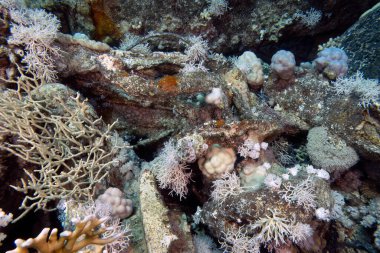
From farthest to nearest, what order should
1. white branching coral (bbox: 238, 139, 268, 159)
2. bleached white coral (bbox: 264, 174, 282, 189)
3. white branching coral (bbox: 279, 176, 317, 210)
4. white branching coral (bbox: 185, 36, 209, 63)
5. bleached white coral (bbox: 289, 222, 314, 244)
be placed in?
white branching coral (bbox: 185, 36, 209, 63) → white branching coral (bbox: 238, 139, 268, 159) → bleached white coral (bbox: 264, 174, 282, 189) → white branching coral (bbox: 279, 176, 317, 210) → bleached white coral (bbox: 289, 222, 314, 244)

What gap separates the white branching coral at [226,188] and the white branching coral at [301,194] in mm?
523

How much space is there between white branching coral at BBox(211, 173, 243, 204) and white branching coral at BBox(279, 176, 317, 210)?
523 mm

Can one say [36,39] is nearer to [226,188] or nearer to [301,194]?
[226,188]

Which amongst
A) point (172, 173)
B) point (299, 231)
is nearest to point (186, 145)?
point (172, 173)

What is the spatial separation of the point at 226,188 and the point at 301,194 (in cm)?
86

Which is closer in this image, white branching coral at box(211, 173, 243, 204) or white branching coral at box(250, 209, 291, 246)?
white branching coral at box(250, 209, 291, 246)

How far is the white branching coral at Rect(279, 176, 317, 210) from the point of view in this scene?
291 cm

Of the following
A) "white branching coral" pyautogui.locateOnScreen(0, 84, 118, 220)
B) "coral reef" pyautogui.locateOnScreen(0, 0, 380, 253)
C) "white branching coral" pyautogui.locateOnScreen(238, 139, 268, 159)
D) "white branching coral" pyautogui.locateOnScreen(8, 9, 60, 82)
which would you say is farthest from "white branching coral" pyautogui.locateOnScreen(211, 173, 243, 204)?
"white branching coral" pyautogui.locateOnScreen(8, 9, 60, 82)

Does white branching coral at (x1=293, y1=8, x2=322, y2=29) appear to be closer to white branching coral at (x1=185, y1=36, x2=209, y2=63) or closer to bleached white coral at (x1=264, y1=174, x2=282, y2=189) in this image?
white branching coral at (x1=185, y1=36, x2=209, y2=63)

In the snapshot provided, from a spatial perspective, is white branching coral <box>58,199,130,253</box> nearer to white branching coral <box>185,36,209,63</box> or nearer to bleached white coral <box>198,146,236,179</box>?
bleached white coral <box>198,146,236,179</box>

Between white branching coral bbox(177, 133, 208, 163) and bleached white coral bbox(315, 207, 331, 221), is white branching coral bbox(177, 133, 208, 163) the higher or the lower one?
the higher one

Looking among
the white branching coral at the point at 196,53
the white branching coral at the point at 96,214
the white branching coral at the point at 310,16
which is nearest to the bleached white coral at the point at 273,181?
the white branching coral at the point at 96,214

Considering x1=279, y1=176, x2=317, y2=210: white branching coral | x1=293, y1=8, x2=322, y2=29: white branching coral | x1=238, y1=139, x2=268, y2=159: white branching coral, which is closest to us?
x1=279, y1=176, x2=317, y2=210: white branching coral

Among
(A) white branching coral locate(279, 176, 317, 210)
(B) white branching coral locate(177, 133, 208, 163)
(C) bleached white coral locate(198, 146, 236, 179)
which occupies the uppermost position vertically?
(B) white branching coral locate(177, 133, 208, 163)
